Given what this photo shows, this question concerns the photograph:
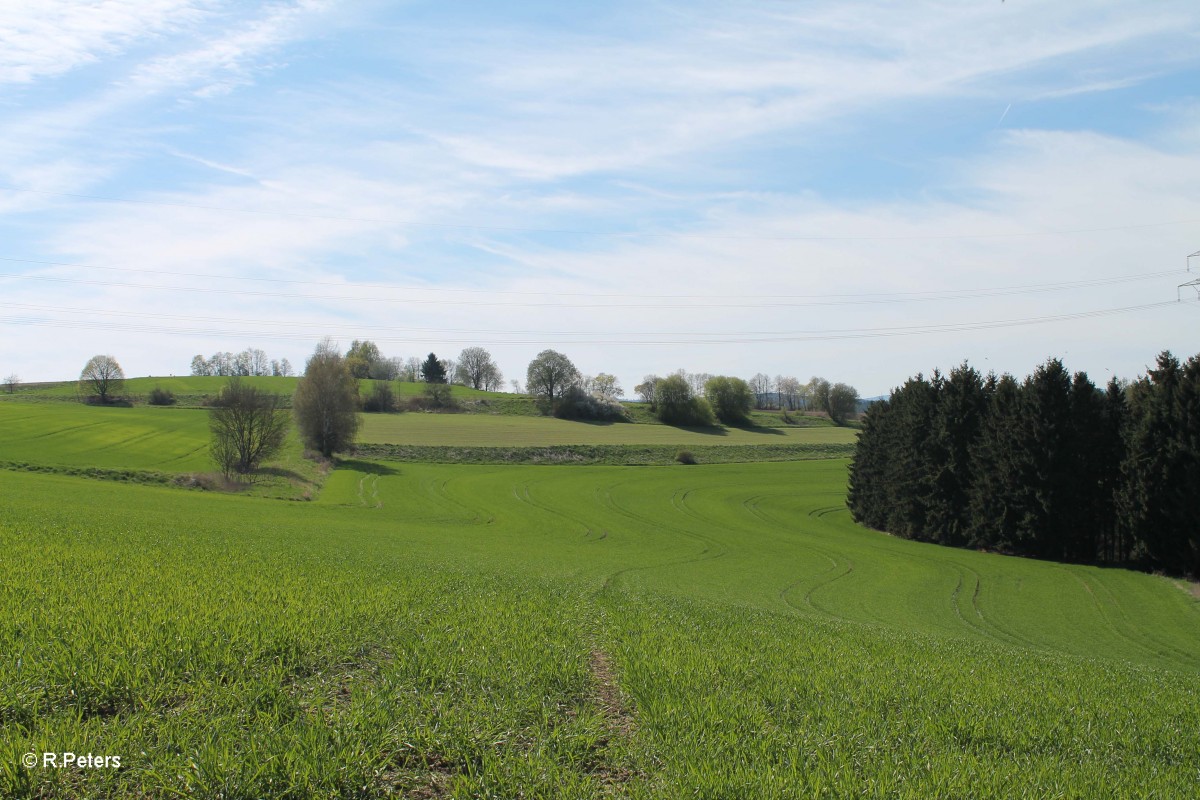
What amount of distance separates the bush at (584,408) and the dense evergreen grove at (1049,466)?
61.1 m

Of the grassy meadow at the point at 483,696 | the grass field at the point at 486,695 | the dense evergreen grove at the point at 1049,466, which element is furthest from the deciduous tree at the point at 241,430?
the grass field at the point at 486,695

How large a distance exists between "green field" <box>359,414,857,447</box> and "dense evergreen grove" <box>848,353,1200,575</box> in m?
41.7

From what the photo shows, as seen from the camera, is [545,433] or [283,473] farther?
[545,433]

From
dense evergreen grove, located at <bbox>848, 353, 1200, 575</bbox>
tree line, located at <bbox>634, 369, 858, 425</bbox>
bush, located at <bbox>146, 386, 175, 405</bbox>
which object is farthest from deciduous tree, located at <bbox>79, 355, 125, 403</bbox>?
dense evergreen grove, located at <bbox>848, 353, 1200, 575</bbox>

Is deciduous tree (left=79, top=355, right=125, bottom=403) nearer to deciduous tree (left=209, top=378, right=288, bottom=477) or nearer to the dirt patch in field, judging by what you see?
deciduous tree (left=209, top=378, right=288, bottom=477)

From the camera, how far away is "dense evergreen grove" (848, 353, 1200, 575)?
40562 millimetres

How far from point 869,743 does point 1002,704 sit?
116 inches

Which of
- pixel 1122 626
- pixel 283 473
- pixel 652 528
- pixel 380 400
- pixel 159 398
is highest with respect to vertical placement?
pixel 380 400

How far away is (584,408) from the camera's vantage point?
119125mm

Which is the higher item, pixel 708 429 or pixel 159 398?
pixel 159 398

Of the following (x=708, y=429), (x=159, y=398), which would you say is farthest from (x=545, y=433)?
(x=159, y=398)

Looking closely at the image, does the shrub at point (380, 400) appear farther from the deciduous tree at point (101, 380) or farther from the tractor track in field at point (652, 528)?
the tractor track in field at point (652, 528)

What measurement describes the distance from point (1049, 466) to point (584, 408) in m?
78.8

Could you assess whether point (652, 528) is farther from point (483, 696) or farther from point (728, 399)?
point (728, 399)
